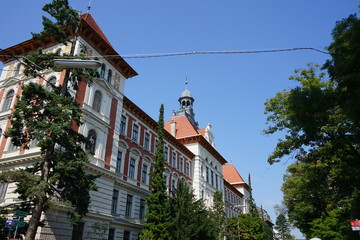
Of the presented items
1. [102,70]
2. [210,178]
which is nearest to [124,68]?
[102,70]

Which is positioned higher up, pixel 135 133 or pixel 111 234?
pixel 135 133

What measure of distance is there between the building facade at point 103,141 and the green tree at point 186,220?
3.64 meters

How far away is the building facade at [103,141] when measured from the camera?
18.7 metres

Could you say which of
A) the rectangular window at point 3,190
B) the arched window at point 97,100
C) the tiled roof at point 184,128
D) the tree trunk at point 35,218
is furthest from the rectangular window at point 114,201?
the tiled roof at point 184,128

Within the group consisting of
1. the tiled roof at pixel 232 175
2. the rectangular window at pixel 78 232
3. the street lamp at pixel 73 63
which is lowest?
the rectangular window at pixel 78 232

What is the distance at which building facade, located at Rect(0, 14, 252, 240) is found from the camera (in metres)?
18.7

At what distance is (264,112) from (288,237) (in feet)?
339

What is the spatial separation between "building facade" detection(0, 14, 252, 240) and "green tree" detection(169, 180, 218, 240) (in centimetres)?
364

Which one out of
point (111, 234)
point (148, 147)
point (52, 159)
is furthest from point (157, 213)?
point (52, 159)

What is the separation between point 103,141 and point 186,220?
9.45 metres

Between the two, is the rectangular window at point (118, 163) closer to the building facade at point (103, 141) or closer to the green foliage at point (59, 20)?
the building facade at point (103, 141)

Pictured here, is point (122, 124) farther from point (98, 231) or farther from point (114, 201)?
point (98, 231)

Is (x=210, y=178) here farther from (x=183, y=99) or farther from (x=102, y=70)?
(x=102, y=70)

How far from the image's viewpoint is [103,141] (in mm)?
22516
